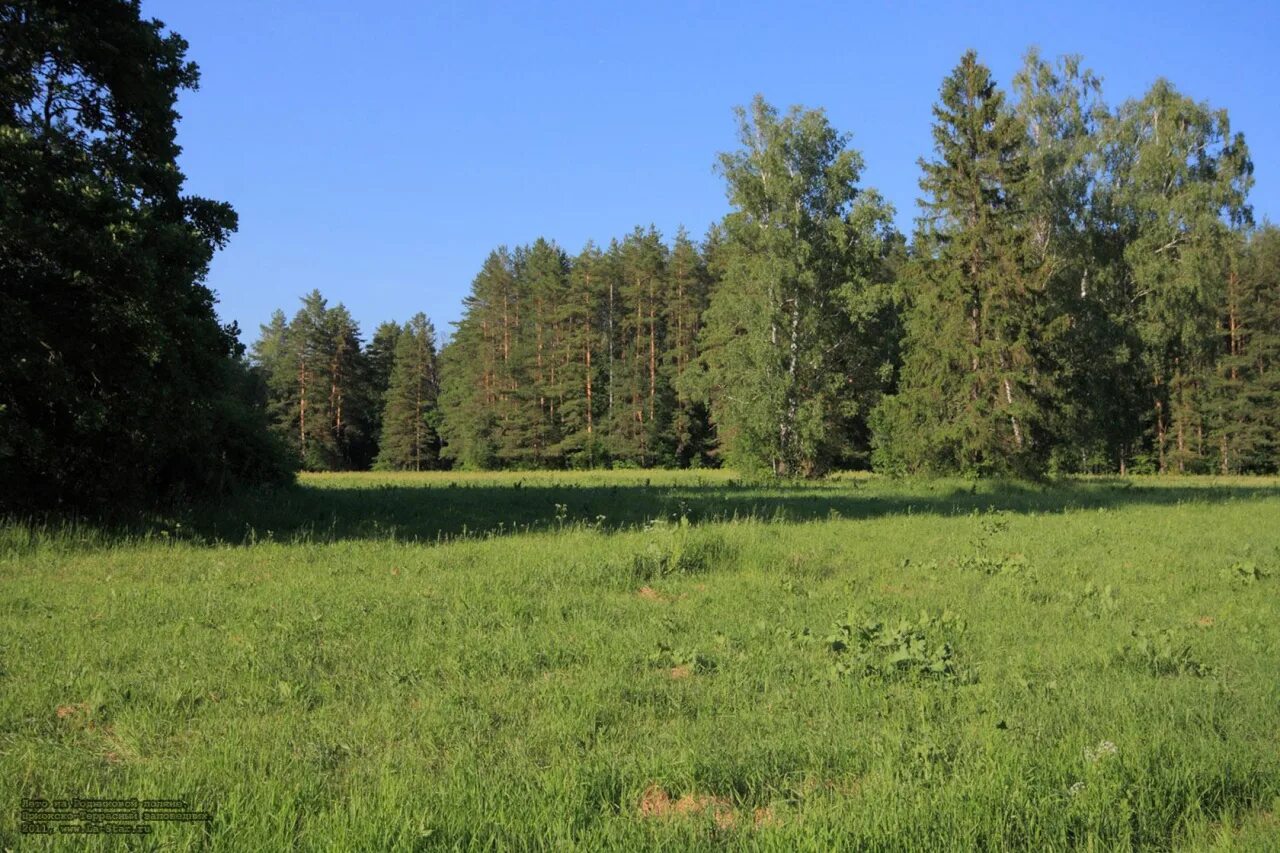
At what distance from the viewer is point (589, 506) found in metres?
18.4

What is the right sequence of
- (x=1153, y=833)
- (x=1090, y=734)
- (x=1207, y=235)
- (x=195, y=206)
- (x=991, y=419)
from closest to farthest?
(x=1153, y=833) → (x=1090, y=734) → (x=195, y=206) → (x=991, y=419) → (x=1207, y=235)

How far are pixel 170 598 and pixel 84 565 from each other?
2.82 meters

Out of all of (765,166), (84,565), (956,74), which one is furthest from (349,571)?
(956,74)

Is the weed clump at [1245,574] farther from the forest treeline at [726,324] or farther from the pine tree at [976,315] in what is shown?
the pine tree at [976,315]

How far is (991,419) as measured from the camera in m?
31.6

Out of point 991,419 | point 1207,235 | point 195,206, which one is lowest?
point 991,419

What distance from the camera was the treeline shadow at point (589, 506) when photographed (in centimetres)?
1416

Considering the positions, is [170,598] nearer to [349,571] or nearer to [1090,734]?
[349,571]

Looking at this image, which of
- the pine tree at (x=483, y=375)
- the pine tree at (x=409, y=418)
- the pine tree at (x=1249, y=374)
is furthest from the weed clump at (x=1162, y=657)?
the pine tree at (x=409, y=418)

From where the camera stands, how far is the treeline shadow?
46.4 ft

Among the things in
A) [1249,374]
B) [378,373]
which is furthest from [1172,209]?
[378,373]

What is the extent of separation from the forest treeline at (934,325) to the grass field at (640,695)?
19.6 m

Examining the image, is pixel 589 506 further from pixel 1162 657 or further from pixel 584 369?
pixel 584 369

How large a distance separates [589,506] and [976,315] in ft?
69.0
